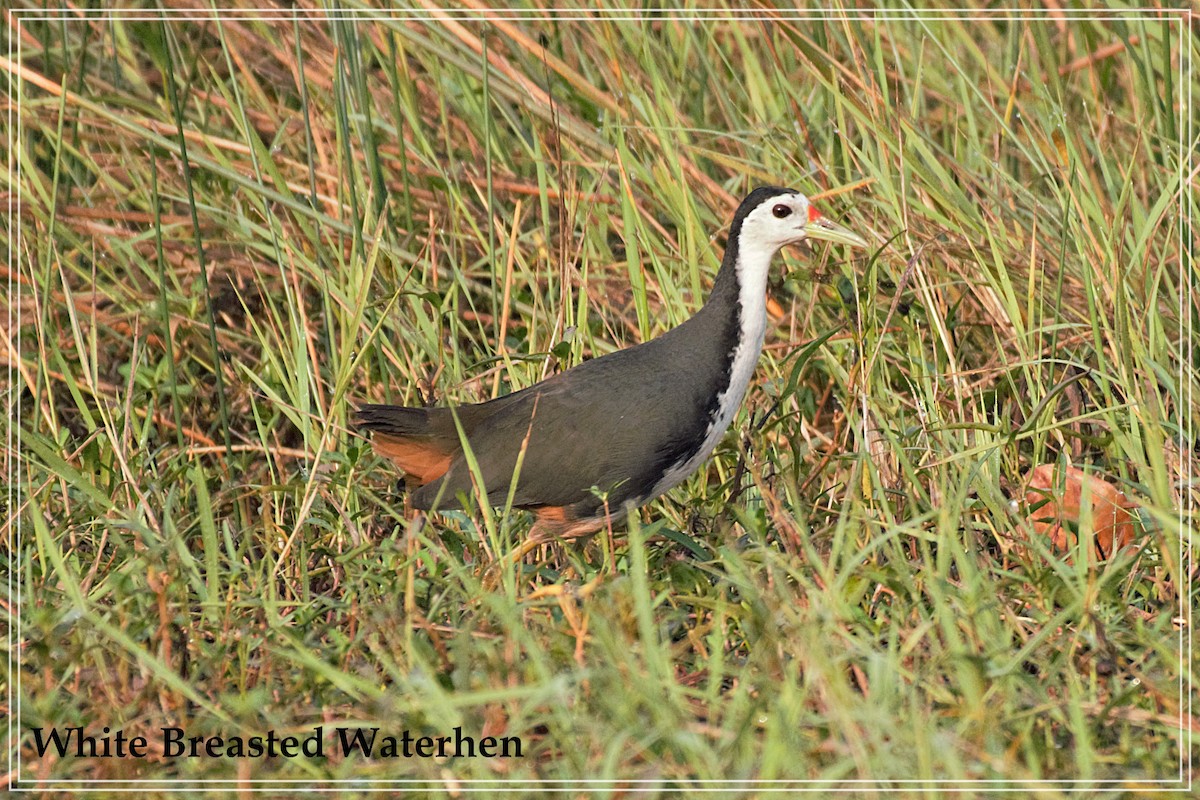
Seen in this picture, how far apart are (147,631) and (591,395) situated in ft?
3.56

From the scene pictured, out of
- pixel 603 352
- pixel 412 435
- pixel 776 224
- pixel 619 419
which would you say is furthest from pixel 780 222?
pixel 412 435

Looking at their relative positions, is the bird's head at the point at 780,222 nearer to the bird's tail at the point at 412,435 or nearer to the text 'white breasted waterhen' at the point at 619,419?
the text 'white breasted waterhen' at the point at 619,419

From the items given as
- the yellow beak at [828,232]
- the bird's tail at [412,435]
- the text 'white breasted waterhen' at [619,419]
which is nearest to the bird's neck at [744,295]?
the text 'white breasted waterhen' at [619,419]

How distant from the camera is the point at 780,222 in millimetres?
3410

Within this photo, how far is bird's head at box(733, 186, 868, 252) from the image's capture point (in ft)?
11.2

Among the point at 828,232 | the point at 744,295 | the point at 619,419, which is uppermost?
the point at 828,232

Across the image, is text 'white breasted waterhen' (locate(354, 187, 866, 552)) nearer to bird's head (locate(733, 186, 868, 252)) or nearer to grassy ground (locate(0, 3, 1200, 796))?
bird's head (locate(733, 186, 868, 252))

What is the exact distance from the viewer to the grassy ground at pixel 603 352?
2.46 m

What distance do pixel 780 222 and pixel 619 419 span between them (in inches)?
23.4

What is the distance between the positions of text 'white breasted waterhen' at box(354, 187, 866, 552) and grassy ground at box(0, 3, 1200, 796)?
0.43ft

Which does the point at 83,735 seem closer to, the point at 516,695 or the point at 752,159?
the point at 516,695

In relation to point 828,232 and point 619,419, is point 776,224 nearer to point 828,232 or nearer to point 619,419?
point 828,232

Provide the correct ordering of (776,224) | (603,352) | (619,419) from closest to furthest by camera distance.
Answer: (619,419), (776,224), (603,352)

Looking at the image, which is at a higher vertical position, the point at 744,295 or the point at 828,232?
the point at 828,232
